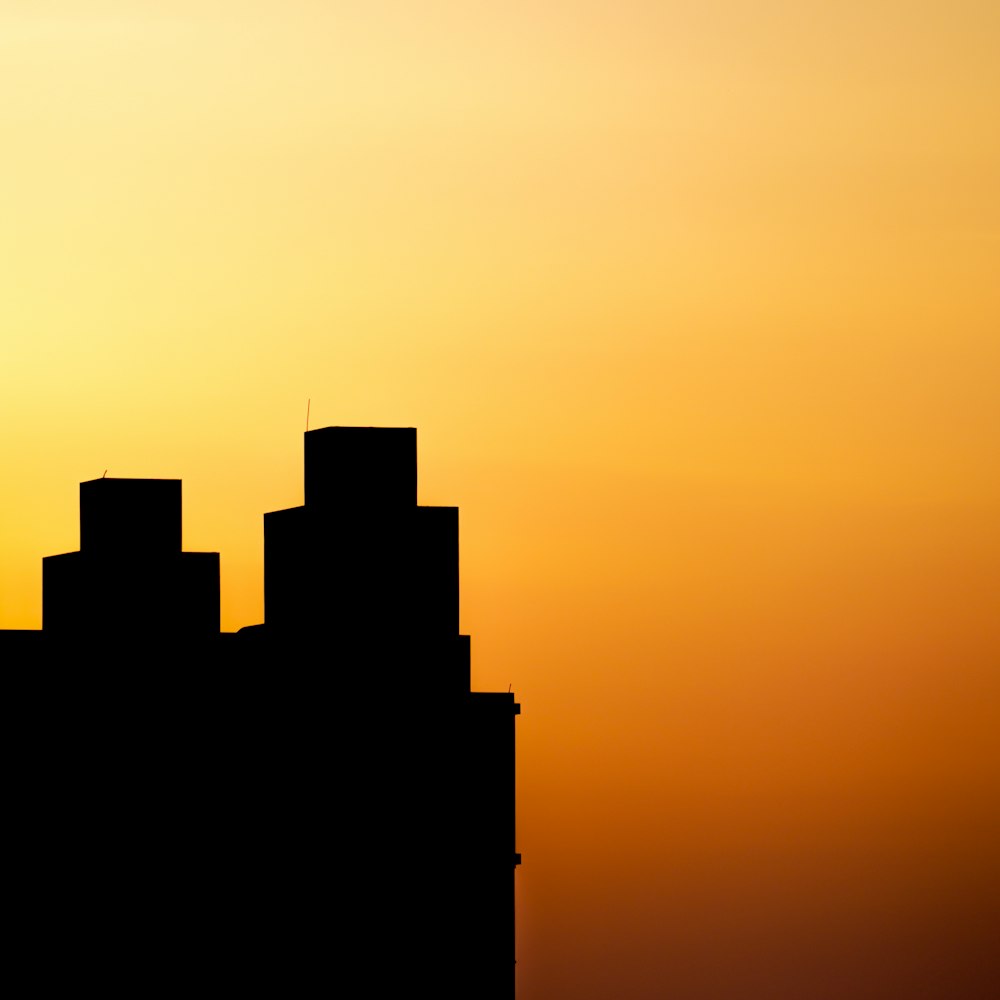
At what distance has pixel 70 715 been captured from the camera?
4509cm

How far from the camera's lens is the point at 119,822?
147ft

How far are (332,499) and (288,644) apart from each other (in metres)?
3.58

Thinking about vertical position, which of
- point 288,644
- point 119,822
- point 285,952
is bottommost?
point 285,952

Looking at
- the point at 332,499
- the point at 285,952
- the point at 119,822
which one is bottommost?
the point at 285,952

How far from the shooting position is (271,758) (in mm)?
45031

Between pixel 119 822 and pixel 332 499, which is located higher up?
pixel 332 499

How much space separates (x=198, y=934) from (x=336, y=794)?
443cm

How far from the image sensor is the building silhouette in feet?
145

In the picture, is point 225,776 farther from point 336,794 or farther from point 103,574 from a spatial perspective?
point 103,574

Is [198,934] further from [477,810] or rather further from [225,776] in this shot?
[477,810]

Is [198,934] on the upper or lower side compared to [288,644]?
lower

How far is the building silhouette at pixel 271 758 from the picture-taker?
145 feet

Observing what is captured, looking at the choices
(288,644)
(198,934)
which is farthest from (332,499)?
(198,934)

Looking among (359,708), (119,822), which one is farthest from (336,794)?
(119,822)
